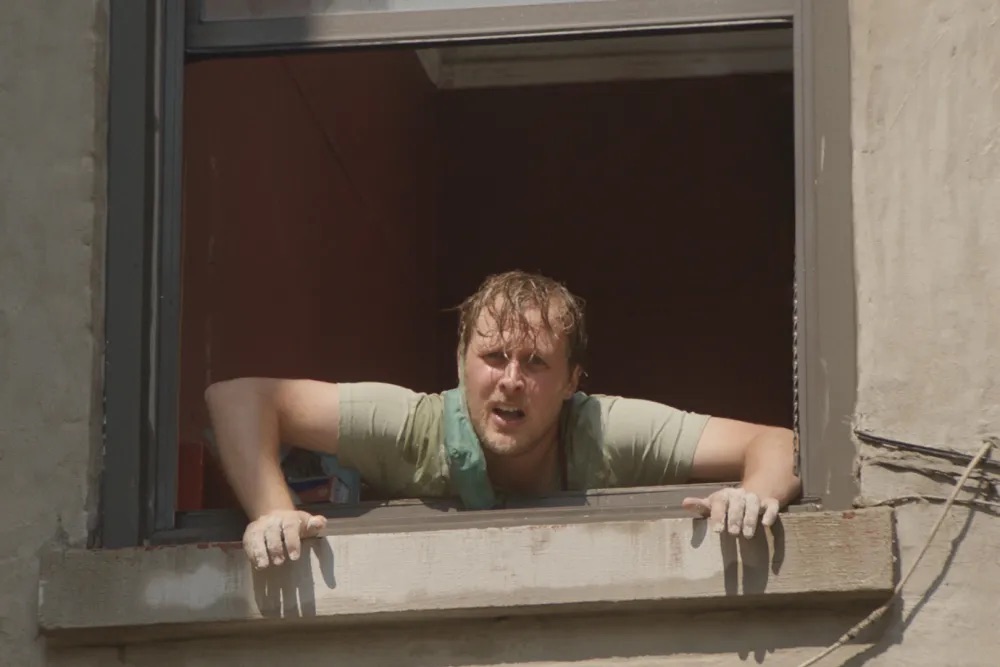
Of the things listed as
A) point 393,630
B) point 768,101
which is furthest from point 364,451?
point 768,101

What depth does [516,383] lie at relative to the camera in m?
4.80

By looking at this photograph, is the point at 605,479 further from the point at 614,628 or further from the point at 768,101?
the point at 768,101

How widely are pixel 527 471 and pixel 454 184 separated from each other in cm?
475

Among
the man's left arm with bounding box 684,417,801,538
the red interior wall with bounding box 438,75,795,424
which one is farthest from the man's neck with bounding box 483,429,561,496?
the red interior wall with bounding box 438,75,795,424

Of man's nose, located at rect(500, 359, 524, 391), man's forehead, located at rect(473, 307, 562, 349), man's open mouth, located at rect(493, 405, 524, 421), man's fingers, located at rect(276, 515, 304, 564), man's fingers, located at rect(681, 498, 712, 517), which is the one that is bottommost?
man's fingers, located at rect(276, 515, 304, 564)

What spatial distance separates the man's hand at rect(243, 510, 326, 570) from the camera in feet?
13.5

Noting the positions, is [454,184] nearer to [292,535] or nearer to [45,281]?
[45,281]

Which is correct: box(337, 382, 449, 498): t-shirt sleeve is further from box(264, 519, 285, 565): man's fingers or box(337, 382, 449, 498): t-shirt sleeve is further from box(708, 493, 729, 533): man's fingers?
box(708, 493, 729, 533): man's fingers

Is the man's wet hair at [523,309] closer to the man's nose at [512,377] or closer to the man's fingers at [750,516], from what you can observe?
the man's nose at [512,377]

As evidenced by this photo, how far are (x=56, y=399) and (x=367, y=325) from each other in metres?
3.29

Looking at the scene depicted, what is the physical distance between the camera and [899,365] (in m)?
4.16

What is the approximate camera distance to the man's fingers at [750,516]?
4008 millimetres

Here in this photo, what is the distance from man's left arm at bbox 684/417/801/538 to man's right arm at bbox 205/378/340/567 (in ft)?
2.60

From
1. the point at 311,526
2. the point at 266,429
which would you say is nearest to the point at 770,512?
the point at 311,526
